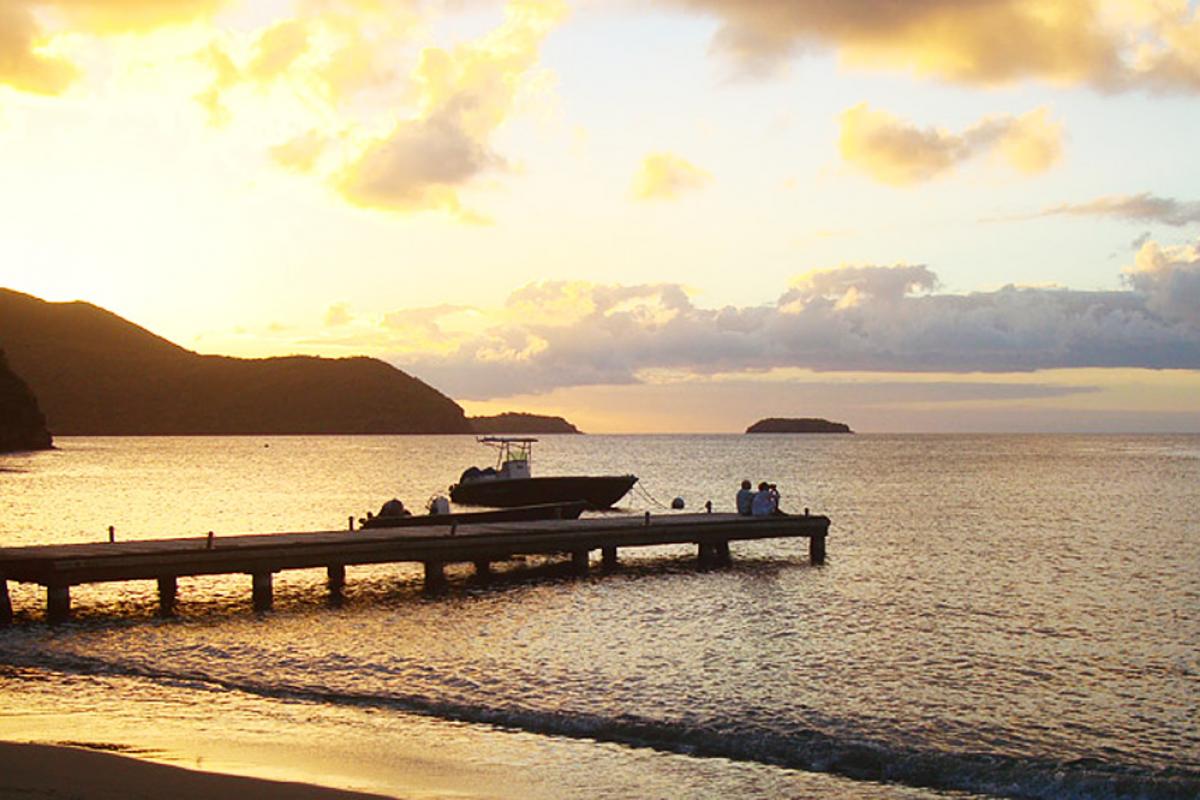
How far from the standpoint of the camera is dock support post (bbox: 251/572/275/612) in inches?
1176

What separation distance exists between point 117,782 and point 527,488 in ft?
163

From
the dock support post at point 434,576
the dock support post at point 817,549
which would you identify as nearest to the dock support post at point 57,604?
the dock support post at point 434,576

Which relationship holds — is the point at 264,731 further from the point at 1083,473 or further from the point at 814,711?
the point at 1083,473

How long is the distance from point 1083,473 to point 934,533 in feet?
271

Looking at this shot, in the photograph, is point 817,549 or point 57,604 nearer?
point 57,604

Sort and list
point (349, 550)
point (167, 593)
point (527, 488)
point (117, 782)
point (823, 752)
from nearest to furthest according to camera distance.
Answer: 1. point (117, 782)
2. point (823, 752)
3. point (167, 593)
4. point (349, 550)
5. point (527, 488)

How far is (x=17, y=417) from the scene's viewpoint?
168750mm

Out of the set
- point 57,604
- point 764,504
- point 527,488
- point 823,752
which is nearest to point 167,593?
point 57,604

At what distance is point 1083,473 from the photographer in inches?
5084

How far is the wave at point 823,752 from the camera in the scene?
15.4 m

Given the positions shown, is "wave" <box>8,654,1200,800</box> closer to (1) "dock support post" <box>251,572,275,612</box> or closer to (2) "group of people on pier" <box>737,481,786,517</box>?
(1) "dock support post" <box>251,572,275,612</box>

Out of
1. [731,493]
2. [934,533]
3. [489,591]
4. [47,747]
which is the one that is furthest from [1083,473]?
[47,747]

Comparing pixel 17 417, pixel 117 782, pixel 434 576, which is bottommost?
pixel 434 576

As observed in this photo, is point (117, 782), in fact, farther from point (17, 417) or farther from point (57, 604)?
point (17, 417)
